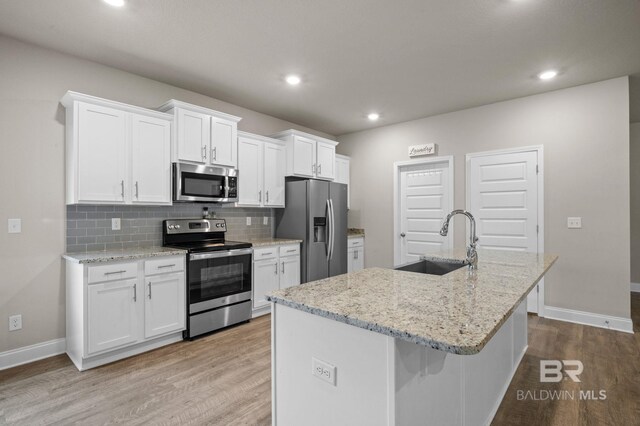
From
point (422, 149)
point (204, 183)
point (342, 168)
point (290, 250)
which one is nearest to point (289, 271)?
point (290, 250)

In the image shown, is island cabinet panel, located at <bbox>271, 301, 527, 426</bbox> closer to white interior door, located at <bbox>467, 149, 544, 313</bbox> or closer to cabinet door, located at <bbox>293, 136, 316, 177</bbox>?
white interior door, located at <bbox>467, 149, 544, 313</bbox>

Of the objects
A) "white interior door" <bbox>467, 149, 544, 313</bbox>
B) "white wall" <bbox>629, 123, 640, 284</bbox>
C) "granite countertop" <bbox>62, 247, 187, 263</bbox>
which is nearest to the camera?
"granite countertop" <bbox>62, 247, 187, 263</bbox>

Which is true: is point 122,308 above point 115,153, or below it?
below

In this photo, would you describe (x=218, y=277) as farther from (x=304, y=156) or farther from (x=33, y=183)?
(x=304, y=156)

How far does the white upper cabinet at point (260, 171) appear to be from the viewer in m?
3.99

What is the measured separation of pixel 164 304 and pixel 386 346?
2.57m

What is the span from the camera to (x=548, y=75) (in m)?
3.40

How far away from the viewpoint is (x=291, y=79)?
11.5 feet

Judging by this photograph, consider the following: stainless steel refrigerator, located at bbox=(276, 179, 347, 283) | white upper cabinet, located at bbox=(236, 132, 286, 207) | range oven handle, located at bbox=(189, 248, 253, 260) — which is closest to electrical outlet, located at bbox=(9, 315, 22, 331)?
range oven handle, located at bbox=(189, 248, 253, 260)

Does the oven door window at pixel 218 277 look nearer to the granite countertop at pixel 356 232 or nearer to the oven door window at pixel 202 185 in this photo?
the oven door window at pixel 202 185

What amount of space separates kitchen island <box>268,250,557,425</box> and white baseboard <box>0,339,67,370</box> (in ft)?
8.35

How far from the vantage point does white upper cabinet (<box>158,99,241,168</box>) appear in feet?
10.7

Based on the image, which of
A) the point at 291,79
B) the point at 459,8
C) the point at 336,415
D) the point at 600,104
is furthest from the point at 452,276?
the point at 600,104

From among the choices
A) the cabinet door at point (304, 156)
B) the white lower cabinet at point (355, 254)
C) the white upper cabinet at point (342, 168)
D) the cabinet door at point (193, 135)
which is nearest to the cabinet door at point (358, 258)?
the white lower cabinet at point (355, 254)
